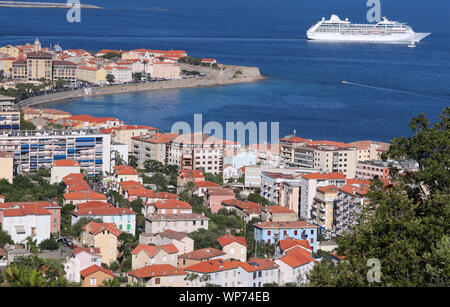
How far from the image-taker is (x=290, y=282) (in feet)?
21.2

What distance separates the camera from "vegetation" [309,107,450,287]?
3.35 m

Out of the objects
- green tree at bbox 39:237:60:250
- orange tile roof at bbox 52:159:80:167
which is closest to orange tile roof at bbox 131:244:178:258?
green tree at bbox 39:237:60:250

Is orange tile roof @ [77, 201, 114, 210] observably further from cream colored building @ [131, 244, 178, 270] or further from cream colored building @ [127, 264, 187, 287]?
cream colored building @ [127, 264, 187, 287]

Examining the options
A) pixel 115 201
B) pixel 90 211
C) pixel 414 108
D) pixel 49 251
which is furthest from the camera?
pixel 414 108

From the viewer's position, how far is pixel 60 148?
10.8 meters

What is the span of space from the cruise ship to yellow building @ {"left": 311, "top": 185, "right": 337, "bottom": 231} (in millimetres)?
27609

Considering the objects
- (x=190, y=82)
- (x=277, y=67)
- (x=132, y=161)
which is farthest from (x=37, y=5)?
(x=132, y=161)

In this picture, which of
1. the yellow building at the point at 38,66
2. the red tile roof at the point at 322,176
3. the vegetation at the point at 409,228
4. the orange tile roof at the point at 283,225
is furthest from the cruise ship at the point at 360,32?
the vegetation at the point at 409,228

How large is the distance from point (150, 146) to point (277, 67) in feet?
45.8

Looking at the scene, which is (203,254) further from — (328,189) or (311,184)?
(311,184)

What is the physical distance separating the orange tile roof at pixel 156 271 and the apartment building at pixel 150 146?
554cm

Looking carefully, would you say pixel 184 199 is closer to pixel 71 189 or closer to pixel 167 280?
pixel 71 189

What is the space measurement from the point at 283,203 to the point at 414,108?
9314mm

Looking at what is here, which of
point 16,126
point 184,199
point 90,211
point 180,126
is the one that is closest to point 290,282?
point 90,211
